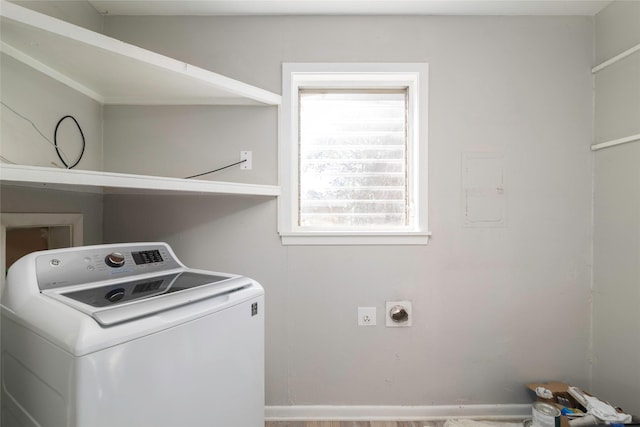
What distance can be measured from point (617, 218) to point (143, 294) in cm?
225

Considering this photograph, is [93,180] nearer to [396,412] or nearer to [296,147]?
[296,147]

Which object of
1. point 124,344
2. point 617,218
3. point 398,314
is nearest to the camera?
point 124,344

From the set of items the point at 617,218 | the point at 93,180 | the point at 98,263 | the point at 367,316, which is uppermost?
the point at 93,180

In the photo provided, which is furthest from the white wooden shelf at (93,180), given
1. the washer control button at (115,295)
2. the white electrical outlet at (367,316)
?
the white electrical outlet at (367,316)

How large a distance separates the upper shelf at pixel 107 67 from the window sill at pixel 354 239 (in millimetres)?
781

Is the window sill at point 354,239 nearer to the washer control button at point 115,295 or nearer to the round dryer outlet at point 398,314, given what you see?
the round dryer outlet at point 398,314

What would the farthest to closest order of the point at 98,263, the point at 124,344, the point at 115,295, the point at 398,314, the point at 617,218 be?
the point at 398,314, the point at 617,218, the point at 98,263, the point at 115,295, the point at 124,344

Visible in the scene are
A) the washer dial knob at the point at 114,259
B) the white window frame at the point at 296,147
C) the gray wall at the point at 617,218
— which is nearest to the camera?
the washer dial knob at the point at 114,259

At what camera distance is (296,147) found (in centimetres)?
157

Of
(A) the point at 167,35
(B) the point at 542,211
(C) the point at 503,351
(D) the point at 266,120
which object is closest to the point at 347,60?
(D) the point at 266,120

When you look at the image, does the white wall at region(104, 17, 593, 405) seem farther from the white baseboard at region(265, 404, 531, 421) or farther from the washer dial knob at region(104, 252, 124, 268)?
the washer dial knob at region(104, 252, 124, 268)

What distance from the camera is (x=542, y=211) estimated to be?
1557 millimetres

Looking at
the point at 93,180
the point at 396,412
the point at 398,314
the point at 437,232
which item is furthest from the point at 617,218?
the point at 93,180

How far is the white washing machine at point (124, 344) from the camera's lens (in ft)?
2.00
